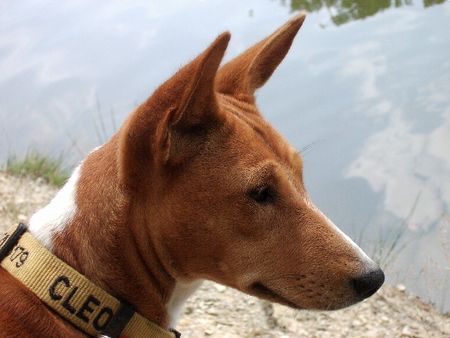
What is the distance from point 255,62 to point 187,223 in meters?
0.87

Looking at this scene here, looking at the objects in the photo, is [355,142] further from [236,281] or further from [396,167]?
[236,281]

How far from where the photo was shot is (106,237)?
249cm

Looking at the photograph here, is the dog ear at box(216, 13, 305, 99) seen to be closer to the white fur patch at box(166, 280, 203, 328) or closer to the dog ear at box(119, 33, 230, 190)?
the dog ear at box(119, 33, 230, 190)

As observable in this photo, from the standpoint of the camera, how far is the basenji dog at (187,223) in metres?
2.47

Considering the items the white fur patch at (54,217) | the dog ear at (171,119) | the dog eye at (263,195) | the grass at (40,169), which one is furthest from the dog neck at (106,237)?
the grass at (40,169)

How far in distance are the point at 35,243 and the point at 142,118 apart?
1.96 ft

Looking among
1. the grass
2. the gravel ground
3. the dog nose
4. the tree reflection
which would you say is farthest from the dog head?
the tree reflection

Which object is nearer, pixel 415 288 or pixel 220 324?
pixel 220 324

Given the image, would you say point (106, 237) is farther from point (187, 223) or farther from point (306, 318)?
point (306, 318)

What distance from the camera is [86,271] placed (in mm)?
2475

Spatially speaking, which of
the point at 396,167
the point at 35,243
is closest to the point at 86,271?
the point at 35,243

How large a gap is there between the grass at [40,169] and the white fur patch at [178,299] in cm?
376

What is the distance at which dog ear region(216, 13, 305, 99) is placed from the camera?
2.97m

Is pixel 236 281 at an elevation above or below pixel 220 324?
above
